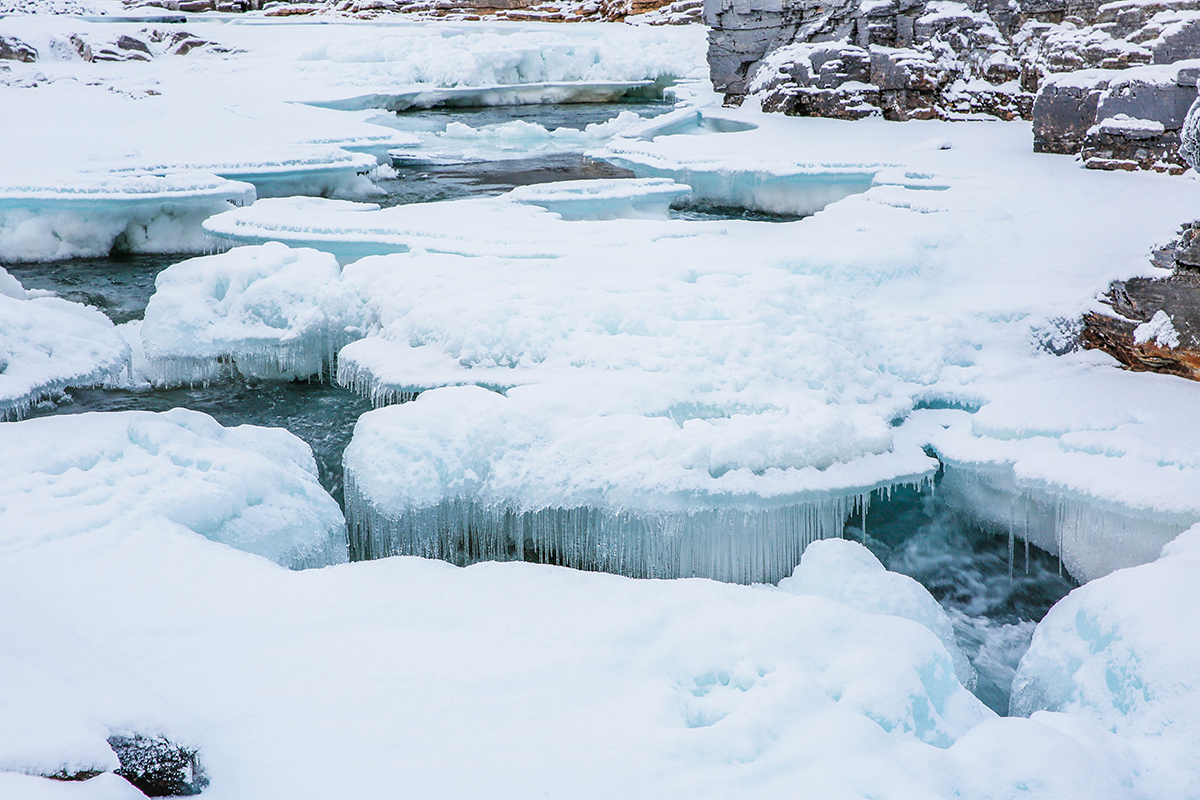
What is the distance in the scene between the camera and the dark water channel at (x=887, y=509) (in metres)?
3.71

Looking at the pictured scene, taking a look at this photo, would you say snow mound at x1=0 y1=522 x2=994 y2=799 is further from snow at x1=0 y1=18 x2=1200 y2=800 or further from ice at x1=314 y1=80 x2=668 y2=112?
ice at x1=314 y1=80 x2=668 y2=112

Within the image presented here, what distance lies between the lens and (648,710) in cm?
224

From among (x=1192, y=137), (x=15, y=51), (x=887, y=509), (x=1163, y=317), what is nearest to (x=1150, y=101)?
(x=1163, y=317)

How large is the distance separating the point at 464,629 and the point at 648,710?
61 centimetres

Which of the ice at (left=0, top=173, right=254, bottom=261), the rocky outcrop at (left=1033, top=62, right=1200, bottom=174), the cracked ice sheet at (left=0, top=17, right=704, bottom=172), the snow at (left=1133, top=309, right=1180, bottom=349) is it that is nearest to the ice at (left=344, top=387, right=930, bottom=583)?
the snow at (left=1133, top=309, right=1180, bottom=349)

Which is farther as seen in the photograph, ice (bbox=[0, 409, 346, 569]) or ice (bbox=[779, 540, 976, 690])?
ice (bbox=[779, 540, 976, 690])

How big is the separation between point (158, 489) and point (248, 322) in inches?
89.1

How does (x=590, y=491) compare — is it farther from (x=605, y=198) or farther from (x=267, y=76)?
(x=267, y=76)

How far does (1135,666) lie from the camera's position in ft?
8.41

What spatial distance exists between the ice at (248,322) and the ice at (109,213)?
2.23 metres

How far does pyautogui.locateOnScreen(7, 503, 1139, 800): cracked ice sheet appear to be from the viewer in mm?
2029

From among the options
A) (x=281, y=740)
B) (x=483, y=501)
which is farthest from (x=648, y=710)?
(x=483, y=501)

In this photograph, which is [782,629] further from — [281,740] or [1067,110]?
[1067,110]

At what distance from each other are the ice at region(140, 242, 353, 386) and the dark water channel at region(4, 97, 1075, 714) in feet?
0.44
